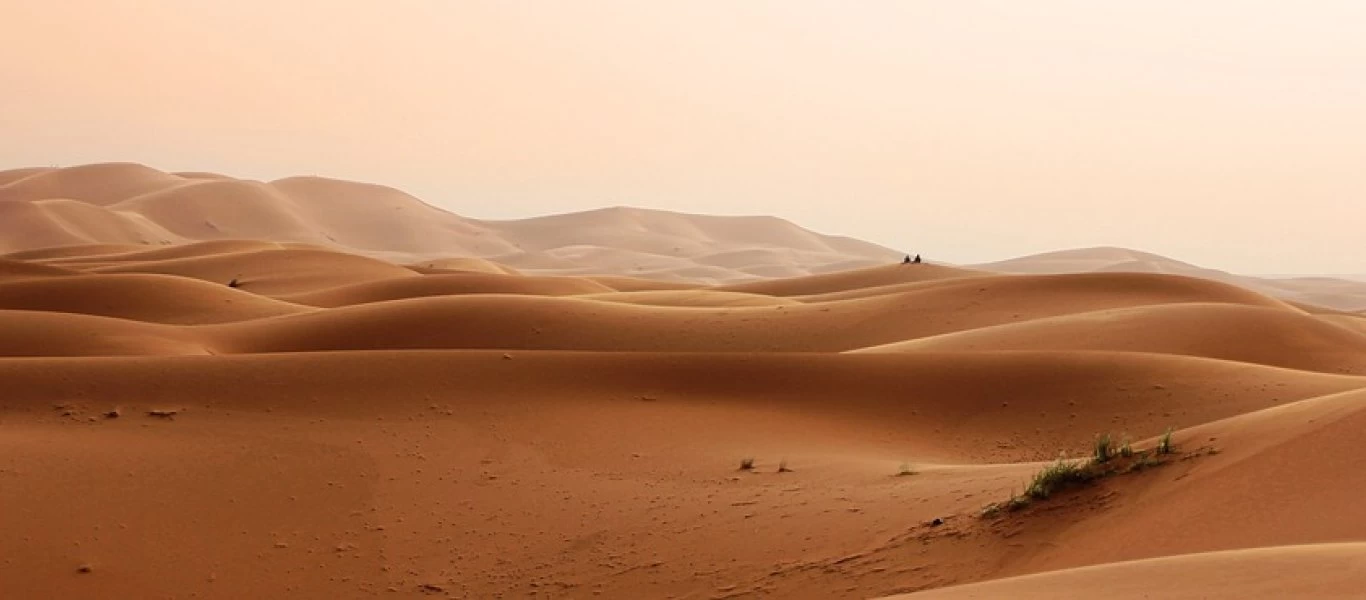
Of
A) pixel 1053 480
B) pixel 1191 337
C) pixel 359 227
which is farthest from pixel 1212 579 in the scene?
pixel 359 227

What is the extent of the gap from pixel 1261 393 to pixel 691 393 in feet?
21.7

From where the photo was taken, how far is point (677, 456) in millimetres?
12156

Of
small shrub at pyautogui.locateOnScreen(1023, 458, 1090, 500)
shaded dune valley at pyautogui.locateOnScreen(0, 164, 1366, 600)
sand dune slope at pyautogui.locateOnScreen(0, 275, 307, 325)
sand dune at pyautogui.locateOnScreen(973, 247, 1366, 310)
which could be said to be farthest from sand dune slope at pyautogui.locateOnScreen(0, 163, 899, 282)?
small shrub at pyautogui.locateOnScreen(1023, 458, 1090, 500)

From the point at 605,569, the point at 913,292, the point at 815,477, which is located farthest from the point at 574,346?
the point at 605,569

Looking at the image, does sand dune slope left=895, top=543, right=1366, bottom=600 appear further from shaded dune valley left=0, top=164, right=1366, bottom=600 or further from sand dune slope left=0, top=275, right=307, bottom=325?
sand dune slope left=0, top=275, right=307, bottom=325

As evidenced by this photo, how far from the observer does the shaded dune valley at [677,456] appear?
24.9 feet

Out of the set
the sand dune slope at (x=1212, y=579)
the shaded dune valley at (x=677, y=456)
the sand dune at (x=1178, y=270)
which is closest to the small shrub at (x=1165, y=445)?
the shaded dune valley at (x=677, y=456)

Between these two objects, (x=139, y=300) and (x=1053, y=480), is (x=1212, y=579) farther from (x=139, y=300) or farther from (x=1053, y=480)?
(x=139, y=300)

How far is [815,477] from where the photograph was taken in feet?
35.6

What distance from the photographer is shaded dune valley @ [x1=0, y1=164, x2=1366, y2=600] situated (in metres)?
7.58

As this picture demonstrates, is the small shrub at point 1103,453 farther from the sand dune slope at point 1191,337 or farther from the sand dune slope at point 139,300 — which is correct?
the sand dune slope at point 139,300

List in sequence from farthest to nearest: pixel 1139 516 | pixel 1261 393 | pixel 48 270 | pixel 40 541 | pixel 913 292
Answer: pixel 48 270 → pixel 913 292 → pixel 1261 393 → pixel 40 541 → pixel 1139 516

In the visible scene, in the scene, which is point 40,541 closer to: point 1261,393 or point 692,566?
point 692,566

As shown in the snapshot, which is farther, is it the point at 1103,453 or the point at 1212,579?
the point at 1103,453
